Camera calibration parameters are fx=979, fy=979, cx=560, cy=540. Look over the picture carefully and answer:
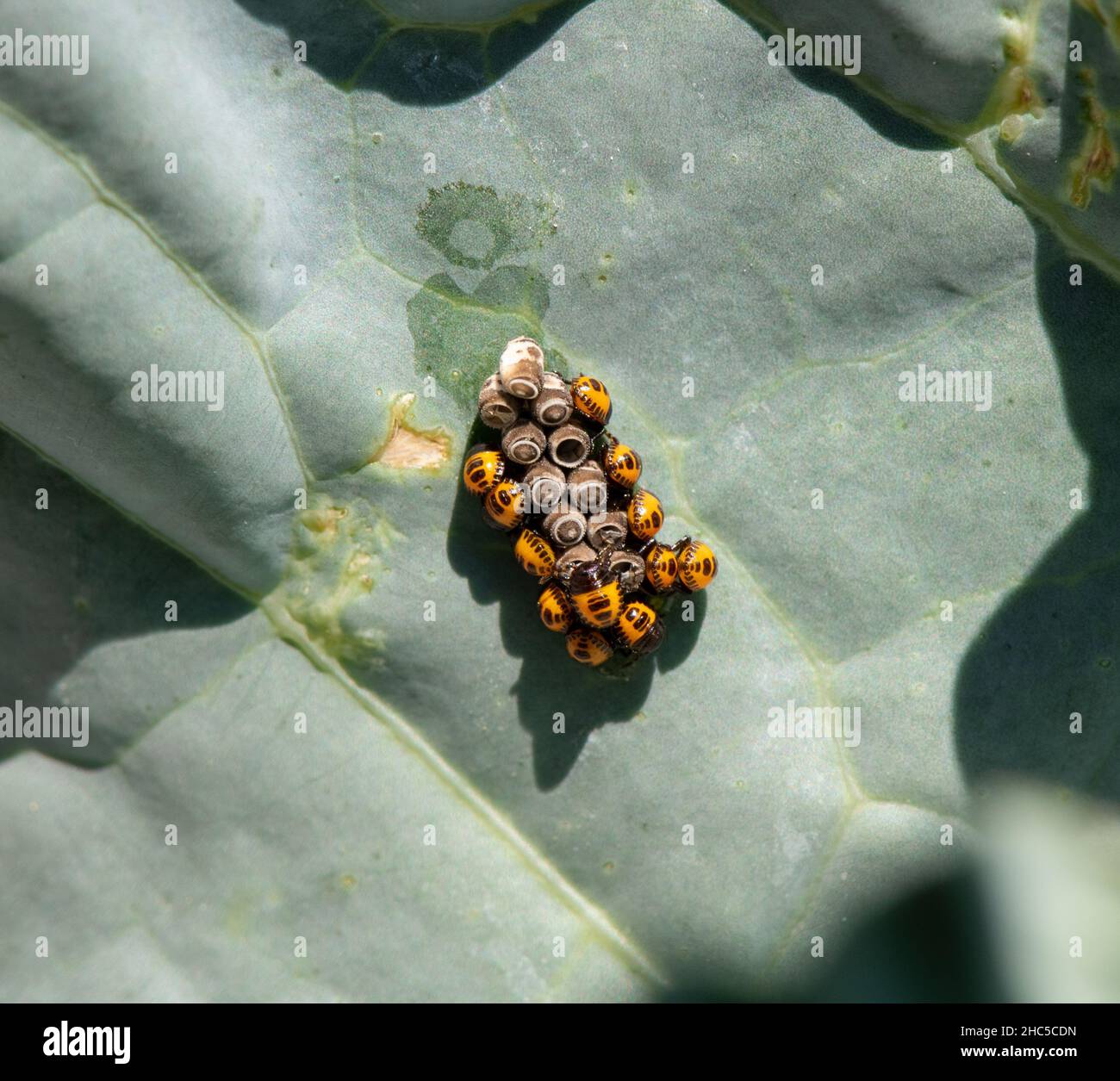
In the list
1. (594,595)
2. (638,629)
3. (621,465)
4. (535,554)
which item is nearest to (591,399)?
(621,465)

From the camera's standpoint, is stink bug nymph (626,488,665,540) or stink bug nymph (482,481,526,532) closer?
stink bug nymph (482,481,526,532)

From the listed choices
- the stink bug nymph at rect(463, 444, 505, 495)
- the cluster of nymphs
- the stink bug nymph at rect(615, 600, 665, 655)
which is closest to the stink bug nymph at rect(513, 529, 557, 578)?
the cluster of nymphs

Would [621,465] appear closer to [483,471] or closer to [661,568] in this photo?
[661,568]

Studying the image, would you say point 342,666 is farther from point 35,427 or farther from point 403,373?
point 35,427

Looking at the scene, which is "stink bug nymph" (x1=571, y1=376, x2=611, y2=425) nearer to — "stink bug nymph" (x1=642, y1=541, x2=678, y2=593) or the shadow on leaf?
"stink bug nymph" (x1=642, y1=541, x2=678, y2=593)

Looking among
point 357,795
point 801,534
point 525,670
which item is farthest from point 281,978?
point 801,534

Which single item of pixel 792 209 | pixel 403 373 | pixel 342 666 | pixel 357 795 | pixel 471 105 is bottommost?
pixel 357 795

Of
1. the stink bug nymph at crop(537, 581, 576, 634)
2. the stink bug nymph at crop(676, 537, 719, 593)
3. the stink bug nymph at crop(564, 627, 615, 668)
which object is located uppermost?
the stink bug nymph at crop(676, 537, 719, 593)

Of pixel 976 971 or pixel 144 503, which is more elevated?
pixel 144 503
